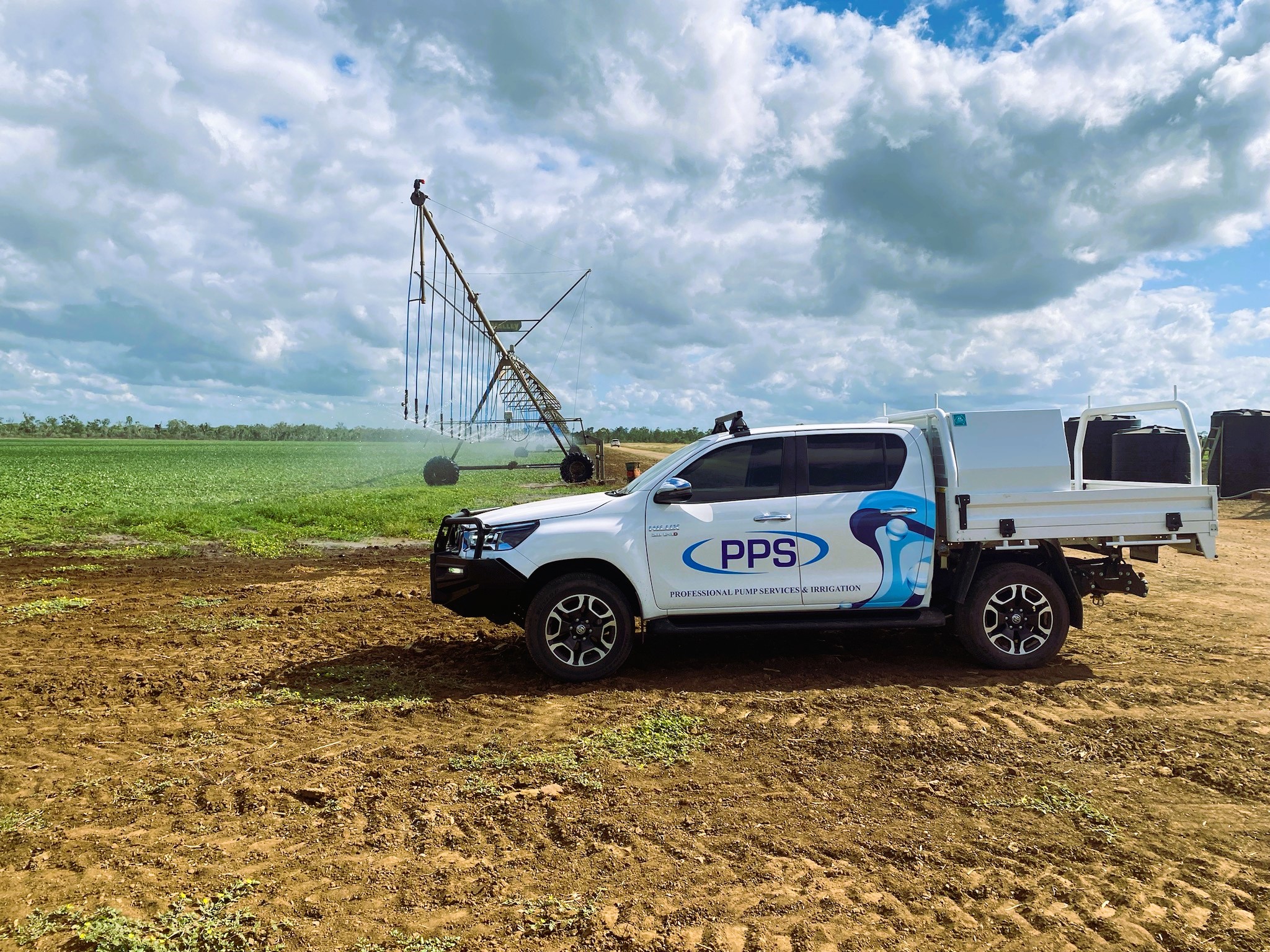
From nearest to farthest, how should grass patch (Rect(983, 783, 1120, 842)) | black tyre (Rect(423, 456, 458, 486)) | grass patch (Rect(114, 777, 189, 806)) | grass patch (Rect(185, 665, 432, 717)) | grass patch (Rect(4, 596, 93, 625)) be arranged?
grass patch (Rect(983, 783, 1120, 842)), grass patch (Rect(114, 777, 189, 806)), grass patch (Rect(185, 665, 432, 717)), grass patch (Rect(4, 596, 93, 625)), black tyre (Rect(423, 456, 458, 486))

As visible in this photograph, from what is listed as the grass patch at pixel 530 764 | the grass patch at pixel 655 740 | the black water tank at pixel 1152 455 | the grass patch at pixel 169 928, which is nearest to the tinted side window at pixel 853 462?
the grass patch at pixel 655 740

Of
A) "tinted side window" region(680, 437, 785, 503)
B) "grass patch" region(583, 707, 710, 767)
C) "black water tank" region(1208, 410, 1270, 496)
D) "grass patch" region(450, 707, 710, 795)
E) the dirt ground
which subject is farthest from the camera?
"black water tank" region(1208, 410, 1270, 496)

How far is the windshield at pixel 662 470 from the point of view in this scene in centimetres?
676

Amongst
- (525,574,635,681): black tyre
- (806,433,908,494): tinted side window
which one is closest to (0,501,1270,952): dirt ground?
(525,574,635,681): black tyre

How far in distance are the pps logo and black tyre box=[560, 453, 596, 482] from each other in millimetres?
22320

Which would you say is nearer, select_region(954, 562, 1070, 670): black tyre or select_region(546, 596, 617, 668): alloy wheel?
select_region(546, 596, 617, 668): alloy wheel

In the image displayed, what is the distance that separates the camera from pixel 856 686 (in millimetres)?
6391

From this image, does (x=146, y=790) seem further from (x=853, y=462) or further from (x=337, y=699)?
(x=853, y=462)

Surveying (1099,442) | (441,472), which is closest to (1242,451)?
(1099,442)

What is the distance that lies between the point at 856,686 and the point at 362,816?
3.85 meters

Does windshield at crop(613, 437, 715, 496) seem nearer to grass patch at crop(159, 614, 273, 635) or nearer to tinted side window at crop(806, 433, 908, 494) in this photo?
tinted side window at crop(806, 433, 908, 494)

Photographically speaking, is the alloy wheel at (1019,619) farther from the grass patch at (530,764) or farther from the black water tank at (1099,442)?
the black water tank at (1099,442)

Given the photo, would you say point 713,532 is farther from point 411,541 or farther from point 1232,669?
point 411,541

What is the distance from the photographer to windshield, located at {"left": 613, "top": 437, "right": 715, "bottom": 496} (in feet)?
22.2
